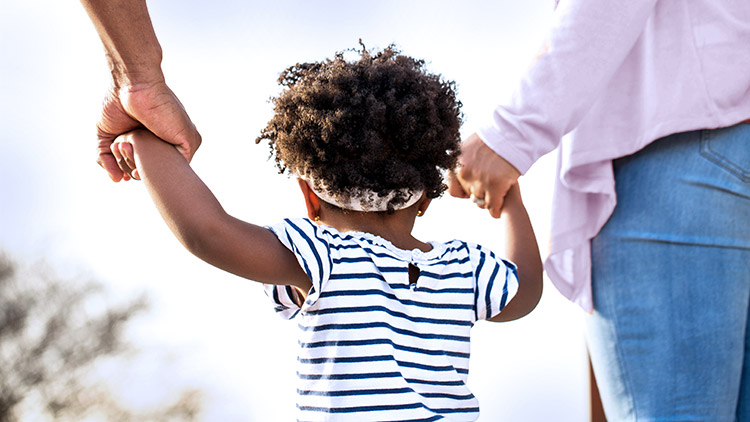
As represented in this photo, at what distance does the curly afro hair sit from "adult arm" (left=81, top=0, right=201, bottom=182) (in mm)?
234

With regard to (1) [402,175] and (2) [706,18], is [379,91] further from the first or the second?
(2) [706,18]

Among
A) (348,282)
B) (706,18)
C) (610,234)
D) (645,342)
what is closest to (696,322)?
(645,342)

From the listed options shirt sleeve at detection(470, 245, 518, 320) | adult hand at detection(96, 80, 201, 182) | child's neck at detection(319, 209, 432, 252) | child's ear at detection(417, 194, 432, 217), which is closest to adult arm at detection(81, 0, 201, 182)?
adult hand at detection(96, 80, 201, 182)

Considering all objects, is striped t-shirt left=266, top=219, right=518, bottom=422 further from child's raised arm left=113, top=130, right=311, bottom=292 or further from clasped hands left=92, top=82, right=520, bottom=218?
clasped hands left=92, top=82, right=520, bottom=218

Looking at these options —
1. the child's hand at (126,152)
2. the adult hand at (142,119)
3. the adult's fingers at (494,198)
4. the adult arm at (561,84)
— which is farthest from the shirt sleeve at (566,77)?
the child's hand at (126,152)

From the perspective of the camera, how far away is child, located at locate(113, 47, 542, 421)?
1.40 metres

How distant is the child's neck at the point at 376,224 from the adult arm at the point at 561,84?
0.27m

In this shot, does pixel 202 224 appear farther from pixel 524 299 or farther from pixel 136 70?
pixel 524 299

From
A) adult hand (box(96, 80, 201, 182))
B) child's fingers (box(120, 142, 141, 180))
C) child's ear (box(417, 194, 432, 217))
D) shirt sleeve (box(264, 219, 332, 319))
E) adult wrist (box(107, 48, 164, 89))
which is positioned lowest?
shirt sleeve (box(264, 219, 332, 319))

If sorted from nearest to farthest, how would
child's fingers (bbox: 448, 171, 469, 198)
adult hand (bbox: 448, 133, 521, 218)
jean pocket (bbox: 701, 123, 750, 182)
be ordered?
jean pocket (bbox: 701, 123, 750, 182) → adult hand (bbox: 448, 133, 521, 218) → child's fingers (bbox: 448, 171, 469, 198)

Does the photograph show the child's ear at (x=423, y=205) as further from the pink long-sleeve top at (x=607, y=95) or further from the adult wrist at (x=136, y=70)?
the adult wrist at (x=136, y=70)

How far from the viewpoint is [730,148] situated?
121 cm

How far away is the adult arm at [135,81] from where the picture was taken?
4.26ft

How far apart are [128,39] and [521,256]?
3.56 feet
